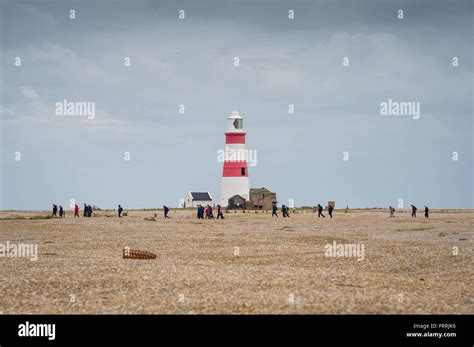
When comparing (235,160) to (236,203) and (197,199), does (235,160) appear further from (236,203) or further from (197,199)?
(197,199)

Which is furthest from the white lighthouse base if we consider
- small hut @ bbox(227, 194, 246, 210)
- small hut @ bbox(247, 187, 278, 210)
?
small hut @ bbox(247, 187, 278, 210)

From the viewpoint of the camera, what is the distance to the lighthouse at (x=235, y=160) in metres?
80.8

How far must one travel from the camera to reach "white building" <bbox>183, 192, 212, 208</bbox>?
101812 millimetres

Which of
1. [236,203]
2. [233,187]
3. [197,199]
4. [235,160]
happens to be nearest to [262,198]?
[236,203]

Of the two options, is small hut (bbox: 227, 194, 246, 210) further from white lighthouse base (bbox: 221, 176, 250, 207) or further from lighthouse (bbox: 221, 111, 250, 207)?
lighthouse (bbox: 221, 111, 250, 207)

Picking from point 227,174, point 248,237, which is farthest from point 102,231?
point 227,174

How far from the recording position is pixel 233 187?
8169cm

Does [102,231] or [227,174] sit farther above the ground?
[227,174]

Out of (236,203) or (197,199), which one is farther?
(197,199)

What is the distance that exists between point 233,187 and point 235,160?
12.4 feet
